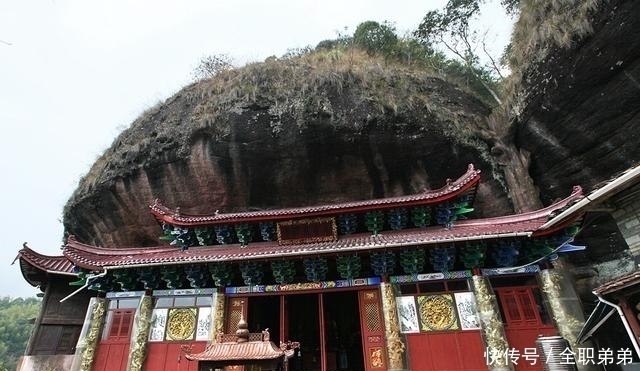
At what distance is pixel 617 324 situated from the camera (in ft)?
35.1

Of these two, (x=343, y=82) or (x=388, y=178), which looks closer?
(x=388, y=178)

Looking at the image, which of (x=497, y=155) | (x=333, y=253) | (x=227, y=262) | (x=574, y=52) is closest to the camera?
(x=333, y=253)

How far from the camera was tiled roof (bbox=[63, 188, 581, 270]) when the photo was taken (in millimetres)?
9484

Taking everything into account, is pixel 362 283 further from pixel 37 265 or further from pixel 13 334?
pixel 13 334

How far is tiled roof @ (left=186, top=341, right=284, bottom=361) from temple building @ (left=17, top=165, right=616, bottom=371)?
1473 millimetres

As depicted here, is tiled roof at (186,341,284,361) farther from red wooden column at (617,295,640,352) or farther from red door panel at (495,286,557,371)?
red wooden column at (617,295,640,352)

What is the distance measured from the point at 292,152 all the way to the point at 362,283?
6600 millimetres

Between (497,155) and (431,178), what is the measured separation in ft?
8.75

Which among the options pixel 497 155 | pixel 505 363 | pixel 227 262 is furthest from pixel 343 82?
pixel 505 363

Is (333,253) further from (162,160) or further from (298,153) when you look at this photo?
(162,160)

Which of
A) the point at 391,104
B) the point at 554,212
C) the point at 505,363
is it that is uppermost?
the point at 391,104

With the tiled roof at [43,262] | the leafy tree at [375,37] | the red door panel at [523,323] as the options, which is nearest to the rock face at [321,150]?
the tiled roof at [43,262]

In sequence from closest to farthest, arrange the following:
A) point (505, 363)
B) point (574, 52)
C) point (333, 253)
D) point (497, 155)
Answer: point (505, 363)
point (333, 253)
point (574, 52)
point (497, 155)

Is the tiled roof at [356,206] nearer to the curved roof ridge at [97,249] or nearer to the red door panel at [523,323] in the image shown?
the curved roof ridge at [97,249]
